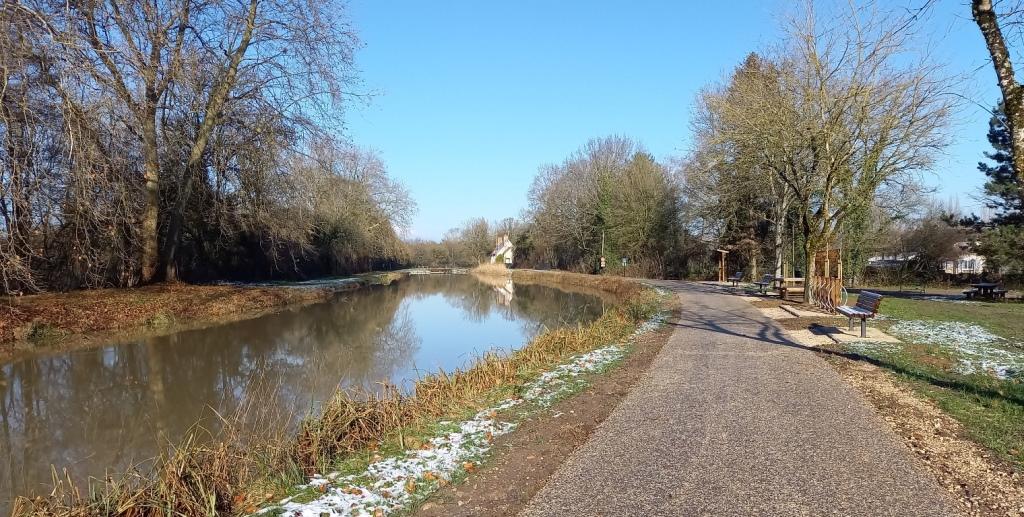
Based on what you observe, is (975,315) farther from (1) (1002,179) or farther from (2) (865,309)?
(1) (1002,179)

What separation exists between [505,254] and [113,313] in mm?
50883

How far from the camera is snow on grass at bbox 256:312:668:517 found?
3809 mm

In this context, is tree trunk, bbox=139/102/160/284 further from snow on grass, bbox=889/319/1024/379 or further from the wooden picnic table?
the wooden picnic table

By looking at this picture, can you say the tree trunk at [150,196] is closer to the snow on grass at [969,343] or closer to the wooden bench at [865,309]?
the wooden bench at [865,309]

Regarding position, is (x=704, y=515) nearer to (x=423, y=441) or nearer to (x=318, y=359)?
(x=423, y=441)

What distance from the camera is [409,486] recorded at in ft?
13.7

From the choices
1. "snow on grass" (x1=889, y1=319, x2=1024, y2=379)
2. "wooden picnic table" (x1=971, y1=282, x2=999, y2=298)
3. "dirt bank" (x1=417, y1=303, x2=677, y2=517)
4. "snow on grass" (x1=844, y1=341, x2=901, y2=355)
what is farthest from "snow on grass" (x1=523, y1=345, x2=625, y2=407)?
"wooden picnic table" (x1=971, y1=282, x2=999, y2=298)

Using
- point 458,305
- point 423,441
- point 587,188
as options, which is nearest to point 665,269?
point 587,188

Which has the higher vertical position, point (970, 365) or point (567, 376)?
point (970, 365)

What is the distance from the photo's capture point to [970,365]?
778 centimetres

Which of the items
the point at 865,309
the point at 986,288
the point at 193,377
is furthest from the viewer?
the point at 986,288

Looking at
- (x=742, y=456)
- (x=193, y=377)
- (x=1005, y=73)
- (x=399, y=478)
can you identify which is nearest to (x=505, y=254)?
(x=193, y=377)

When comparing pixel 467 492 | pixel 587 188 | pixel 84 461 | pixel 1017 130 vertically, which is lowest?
pixel 84 461

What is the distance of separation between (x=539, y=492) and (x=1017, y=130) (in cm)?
517
